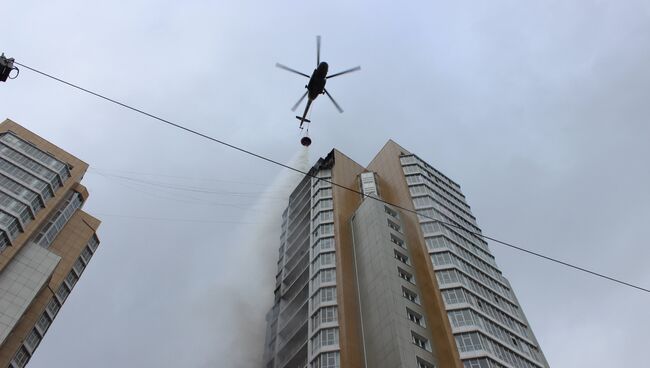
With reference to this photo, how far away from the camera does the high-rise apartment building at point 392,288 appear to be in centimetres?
5275

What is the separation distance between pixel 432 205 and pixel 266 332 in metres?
34.5

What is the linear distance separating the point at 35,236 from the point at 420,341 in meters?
57.4

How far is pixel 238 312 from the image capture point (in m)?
81.6

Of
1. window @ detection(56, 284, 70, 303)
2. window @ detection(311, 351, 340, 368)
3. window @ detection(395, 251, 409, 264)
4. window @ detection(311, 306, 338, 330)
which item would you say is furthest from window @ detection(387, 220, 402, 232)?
window @ detection(56, 284, 70, 303)

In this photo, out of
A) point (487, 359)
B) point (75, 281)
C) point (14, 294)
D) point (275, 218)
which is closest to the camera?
point (487, 359)

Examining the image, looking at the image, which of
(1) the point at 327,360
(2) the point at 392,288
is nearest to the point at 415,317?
(2) the point at 392,288

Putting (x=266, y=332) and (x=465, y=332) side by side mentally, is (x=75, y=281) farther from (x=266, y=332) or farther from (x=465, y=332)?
(x=465, y=332)

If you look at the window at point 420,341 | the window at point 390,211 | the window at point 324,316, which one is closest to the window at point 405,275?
the window at point 420,341

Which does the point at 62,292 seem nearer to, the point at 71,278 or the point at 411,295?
the point at 71,278

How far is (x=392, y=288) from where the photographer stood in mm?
57500

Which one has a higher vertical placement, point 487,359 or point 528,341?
point 528,341

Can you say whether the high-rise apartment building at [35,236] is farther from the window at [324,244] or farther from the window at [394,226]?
the window at [394,226]

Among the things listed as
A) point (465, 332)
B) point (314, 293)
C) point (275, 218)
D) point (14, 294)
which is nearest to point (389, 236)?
point (314, 293)

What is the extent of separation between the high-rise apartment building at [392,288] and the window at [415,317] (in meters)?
0.18
